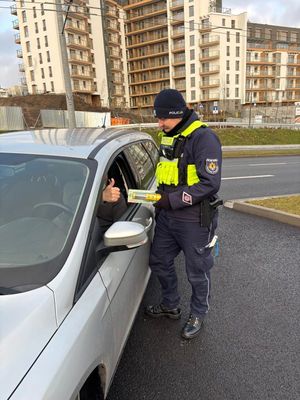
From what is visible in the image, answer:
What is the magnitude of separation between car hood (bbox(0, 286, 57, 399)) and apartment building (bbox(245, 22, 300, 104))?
6780 centimetres

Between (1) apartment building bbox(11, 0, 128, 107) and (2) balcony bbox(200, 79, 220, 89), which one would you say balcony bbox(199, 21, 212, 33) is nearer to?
(2) balcony bbox(200, 79, 220, 89)

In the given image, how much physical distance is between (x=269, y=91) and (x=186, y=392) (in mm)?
74959

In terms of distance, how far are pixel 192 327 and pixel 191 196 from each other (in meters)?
1.07

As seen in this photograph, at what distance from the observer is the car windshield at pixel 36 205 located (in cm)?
159

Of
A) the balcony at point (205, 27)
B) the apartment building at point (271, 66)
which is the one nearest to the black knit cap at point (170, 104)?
the balcony at point (205, 27)

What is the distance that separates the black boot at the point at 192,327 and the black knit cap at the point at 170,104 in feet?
5.15

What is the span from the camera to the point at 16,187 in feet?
6.56

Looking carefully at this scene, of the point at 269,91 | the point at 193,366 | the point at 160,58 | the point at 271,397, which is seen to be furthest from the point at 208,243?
the point at 269,91

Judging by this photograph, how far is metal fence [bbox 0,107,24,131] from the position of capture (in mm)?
26562

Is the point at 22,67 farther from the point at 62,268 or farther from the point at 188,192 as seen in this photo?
the point at 62,268

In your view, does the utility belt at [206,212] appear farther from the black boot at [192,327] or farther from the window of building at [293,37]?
the window of building at [293,37]

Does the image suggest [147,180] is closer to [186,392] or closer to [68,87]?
[186,392]

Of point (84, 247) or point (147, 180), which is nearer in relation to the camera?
point (84, 247)

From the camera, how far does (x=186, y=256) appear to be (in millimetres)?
2471
